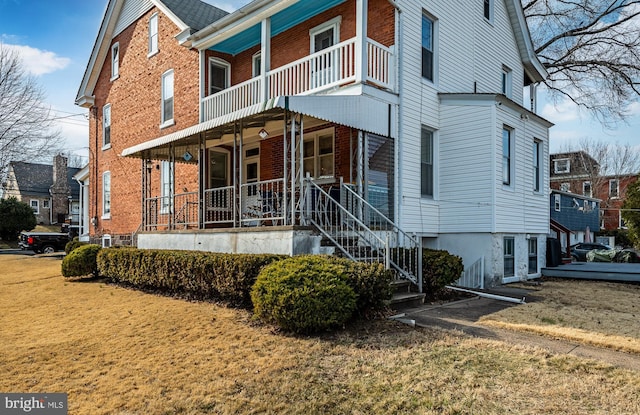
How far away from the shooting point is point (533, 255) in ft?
48.3

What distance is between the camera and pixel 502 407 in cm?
422

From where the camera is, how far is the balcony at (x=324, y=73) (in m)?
10.7

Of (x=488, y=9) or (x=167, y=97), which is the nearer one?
(x=488, y=9)

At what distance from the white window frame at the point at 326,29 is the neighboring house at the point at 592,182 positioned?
40.6 meters

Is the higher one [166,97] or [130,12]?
[130,12]

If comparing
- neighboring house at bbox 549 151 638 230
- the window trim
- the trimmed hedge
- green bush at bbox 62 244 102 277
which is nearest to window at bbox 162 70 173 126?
the window trim

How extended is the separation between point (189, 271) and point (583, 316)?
7512 mm

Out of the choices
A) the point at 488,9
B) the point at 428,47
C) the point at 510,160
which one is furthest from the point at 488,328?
the point at 488,9

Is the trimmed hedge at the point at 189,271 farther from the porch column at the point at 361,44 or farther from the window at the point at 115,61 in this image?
the window at the point at 115,61

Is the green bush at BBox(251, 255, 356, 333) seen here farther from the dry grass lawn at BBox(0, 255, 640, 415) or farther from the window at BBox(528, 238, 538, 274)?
the window at BBox(528, 238, 538, 274)

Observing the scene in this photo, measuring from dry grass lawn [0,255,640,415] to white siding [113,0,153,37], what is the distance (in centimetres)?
1527

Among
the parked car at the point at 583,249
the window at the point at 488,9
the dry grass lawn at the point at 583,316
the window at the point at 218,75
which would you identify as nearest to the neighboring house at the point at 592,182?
the parked car at the point at 583,249

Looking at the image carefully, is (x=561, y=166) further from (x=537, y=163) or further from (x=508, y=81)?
(x=537, y=163)

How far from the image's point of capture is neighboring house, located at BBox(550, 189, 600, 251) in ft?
93.7
